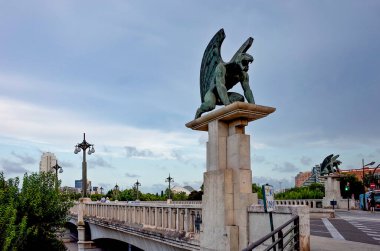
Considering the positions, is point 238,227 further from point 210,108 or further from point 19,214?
point 19,214

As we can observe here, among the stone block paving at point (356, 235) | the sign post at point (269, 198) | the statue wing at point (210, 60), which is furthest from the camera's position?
the stone block paving at point (356, 235)

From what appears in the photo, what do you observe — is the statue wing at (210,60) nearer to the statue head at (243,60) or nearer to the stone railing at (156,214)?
the statue head at (243,60)

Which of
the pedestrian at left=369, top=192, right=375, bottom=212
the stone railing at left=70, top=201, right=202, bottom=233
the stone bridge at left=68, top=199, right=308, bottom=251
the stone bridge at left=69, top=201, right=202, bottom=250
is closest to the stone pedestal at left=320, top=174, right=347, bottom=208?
the pedestrian at left=369, top=192, right=375, bottom=212

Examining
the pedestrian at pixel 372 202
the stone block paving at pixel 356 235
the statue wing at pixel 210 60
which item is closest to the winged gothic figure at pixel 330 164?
the pedestrian at pixel 372 202

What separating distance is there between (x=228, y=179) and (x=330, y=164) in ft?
107

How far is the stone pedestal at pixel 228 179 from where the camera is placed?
30.3 feet

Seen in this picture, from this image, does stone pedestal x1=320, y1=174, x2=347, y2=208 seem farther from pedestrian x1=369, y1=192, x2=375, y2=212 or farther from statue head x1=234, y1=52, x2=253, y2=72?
statue head x1=234, y1=52, x2=253, y2=72

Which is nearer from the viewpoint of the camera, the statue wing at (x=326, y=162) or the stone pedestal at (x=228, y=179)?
the stone pedestal at (x=228, y=179)

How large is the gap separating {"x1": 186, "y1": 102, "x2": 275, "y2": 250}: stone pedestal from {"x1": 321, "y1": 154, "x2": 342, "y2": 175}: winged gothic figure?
32.1 m

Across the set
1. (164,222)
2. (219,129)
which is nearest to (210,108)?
(219,129)

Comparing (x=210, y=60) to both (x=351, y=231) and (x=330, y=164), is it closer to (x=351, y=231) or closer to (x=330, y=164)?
(x=351, y=231)

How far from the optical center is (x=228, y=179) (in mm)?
9469

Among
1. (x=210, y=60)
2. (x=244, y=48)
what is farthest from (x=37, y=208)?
(x=244, y=48)

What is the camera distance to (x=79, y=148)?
33.0m
